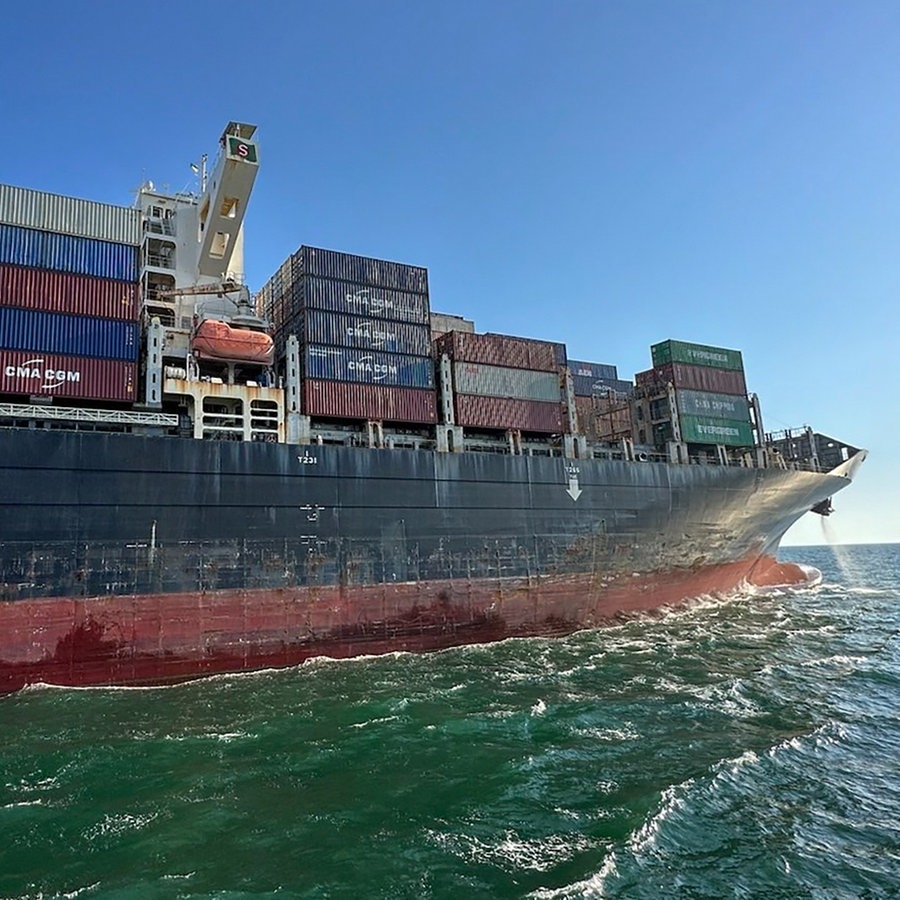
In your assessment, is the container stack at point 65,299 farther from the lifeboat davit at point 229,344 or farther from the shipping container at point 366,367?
the shipping container at point 366,367

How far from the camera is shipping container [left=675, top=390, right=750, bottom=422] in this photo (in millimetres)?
34500

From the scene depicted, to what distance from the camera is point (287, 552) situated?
19.9m

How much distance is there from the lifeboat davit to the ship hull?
4.56 metres

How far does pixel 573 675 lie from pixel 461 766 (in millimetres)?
7340

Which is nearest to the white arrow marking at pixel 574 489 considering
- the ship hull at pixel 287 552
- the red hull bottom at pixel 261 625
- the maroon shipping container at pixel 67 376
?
the ship hull at pixel 287 552

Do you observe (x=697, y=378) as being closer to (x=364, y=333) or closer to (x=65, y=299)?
(x=364, y=333)

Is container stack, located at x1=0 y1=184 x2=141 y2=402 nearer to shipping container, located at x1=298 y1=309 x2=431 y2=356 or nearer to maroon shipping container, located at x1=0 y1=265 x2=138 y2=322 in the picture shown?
maroon shipping container, located at x1=0 y1=265 x2=138 y2=322

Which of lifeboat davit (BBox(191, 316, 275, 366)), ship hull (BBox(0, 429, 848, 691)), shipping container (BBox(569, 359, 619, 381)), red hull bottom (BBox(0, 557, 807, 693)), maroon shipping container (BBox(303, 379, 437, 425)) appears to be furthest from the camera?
shipping container (BBox(569, 359, 619, 381))

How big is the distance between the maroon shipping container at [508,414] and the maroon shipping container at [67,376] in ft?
43.0

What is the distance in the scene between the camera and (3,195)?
19375 mm

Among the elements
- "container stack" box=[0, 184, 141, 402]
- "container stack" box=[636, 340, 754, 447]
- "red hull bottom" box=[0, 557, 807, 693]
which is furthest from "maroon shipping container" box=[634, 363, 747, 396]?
"container stack" box=[0, 184, 141, 402]

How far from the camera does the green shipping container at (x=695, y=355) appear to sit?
116ft

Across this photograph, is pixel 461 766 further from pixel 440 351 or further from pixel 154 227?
pixel 154 227

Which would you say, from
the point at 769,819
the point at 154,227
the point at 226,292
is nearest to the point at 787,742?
the point at 769,819
